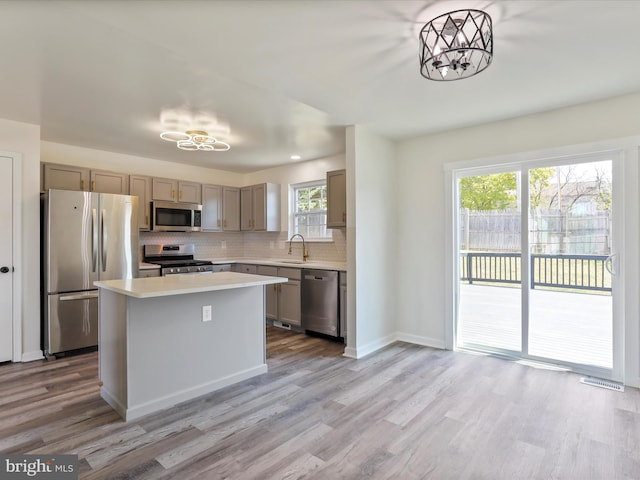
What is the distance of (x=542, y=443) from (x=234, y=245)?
17.4ft

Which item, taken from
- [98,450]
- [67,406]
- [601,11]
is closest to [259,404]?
[98,450]

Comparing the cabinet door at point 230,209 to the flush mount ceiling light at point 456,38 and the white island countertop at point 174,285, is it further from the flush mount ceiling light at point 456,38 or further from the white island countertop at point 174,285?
the flush mount ceiling light at point 456,38

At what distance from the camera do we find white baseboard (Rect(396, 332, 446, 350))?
406cm

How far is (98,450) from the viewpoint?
2105 mm

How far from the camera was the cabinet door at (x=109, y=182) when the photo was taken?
4.50 metres

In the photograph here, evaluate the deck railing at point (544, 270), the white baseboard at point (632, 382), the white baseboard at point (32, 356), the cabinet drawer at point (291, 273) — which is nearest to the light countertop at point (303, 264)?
the cabinet drawer at point (291, 273)

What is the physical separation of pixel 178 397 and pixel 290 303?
2.24 metres

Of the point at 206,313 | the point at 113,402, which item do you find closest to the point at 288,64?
the point at 206,313

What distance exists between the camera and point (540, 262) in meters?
3.50

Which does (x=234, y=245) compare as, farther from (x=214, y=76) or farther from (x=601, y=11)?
(x=601, y=11)

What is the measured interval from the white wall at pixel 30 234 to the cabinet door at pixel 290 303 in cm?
270

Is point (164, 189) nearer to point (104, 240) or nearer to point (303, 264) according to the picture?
point (104, 240)

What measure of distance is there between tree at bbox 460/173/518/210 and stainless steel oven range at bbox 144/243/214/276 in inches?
142

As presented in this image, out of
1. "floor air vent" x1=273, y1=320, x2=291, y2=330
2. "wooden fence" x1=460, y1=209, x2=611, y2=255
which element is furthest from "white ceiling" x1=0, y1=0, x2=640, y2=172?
"floor air vent" x1=273, y1=320, x2=291, y2=330
